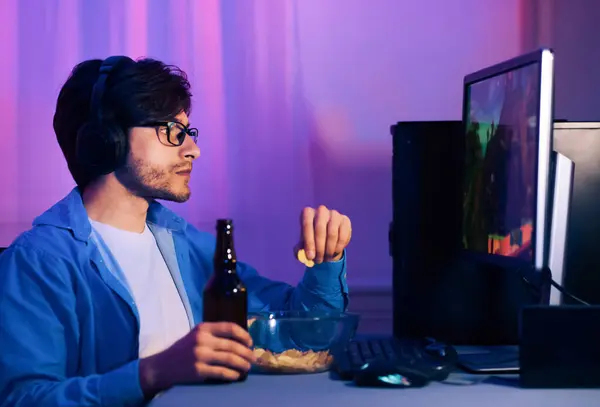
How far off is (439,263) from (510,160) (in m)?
0.38

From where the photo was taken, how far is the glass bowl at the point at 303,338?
1327mm

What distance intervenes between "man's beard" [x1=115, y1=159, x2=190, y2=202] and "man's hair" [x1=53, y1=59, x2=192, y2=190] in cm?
6

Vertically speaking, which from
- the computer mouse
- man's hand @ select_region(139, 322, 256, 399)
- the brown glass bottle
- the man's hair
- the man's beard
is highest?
the man's hair

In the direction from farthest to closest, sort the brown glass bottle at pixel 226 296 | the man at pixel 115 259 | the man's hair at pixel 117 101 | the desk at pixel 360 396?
1. the man's hair at pixel 117 101
2. the man at pixel 115 259
3. the brown glass bottle at pixel 226 296
4. the desk at pixel 360 396

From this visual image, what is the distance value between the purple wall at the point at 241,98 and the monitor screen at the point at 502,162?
2.28ft

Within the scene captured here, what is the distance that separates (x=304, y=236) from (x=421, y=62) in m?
1.04

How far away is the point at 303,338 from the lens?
1361 mm

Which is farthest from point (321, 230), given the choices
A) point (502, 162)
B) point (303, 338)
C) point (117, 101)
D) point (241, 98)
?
point (241, 98)

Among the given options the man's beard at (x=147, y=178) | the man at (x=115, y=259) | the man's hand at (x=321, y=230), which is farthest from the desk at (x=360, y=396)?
the man's beard at (x=147, y=178)

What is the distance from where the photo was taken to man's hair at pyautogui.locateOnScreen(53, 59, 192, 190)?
5.64ft

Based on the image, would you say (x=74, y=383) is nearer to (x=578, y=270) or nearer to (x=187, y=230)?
(x=187, y=230)

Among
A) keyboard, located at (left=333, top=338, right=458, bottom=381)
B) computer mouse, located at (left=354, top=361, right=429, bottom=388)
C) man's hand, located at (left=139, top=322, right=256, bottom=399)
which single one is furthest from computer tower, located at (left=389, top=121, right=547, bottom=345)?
man's hand, located at (left=139, top=322, right=256, bottom=399)

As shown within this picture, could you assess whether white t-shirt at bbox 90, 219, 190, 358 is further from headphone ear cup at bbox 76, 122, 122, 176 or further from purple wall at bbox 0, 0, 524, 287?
purple wall at bbox 0, 0, 524, 287

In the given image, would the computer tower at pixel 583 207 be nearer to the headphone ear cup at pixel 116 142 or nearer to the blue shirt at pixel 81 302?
the blue shirt at pixel 81 302
